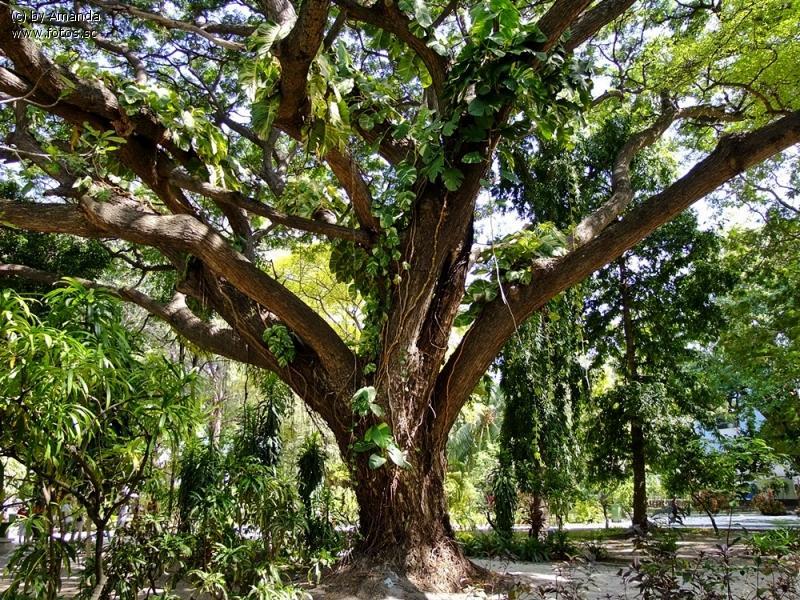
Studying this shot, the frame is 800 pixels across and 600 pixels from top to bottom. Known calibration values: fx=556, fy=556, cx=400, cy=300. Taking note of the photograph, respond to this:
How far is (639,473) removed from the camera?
322 inches

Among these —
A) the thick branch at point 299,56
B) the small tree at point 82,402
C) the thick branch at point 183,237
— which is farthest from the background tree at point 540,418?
the small tree at point 82,402

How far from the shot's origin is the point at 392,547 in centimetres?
374

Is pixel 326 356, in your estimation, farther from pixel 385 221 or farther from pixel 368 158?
pixel 368 158

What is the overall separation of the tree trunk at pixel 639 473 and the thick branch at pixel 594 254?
506 cm

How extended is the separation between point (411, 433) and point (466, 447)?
424 inches

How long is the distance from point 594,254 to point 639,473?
5572 mm

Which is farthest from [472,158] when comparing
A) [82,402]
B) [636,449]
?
[636,449]

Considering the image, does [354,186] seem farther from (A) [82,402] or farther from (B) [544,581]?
(B) [544,581]

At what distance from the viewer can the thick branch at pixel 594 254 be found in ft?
12.1

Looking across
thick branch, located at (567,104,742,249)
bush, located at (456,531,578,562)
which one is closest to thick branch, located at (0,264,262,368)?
thick branch, located at (567,104,742,249)

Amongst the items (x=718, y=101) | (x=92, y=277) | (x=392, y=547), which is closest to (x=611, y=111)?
(x=718, y=101)

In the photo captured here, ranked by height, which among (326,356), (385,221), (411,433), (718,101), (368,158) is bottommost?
(411,433)

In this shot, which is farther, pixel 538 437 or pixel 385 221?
pixel 538 437

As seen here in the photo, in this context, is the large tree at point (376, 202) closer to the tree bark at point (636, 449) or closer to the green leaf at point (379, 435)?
the green leaf at point (379, 435)
